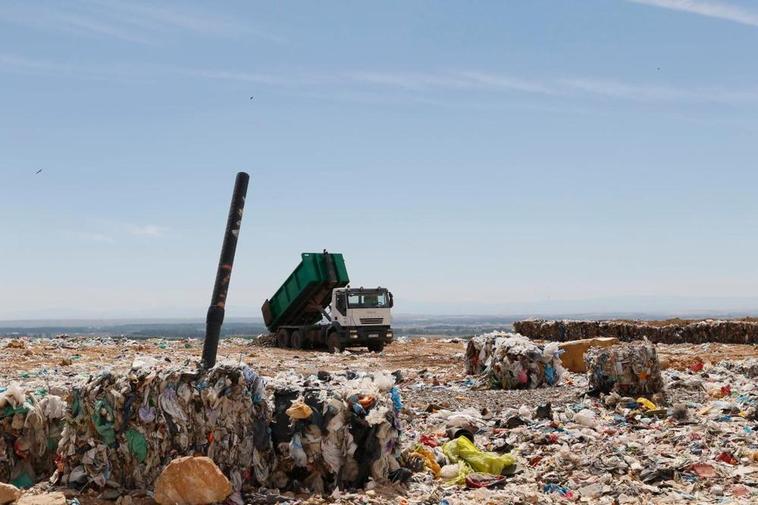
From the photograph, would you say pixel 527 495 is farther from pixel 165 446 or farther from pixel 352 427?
pixel 165 446

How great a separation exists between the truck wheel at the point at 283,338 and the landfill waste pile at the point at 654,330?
8.56 meters

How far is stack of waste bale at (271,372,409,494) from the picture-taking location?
5.62 m

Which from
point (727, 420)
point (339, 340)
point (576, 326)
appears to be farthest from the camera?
point (576, 326)

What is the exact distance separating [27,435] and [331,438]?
2280mm

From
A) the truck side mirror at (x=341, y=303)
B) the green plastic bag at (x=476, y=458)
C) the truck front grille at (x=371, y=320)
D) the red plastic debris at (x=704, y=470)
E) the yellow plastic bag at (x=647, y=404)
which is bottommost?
the red plastic debris at (x=704, y=470)

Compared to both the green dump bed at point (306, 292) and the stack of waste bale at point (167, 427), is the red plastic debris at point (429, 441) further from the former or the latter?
the green dump bed at point (306, 292)

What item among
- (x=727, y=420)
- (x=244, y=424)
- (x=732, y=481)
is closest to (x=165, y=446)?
(x=244, y=424)

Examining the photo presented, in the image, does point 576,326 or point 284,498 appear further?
point 576,326

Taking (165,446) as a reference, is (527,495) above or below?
below

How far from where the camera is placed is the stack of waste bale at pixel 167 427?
5.46 metres

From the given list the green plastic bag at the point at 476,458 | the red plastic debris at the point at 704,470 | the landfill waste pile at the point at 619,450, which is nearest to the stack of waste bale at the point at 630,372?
the landfill waste pile at the point at 619,450

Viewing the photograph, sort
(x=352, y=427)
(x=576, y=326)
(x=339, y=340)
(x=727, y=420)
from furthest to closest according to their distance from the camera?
(x=576, y=326) < (x=339, y=340) < (x=727, y=420) < (x=352, y=427)

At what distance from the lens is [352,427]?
5750mm

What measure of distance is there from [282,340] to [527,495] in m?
16.9
